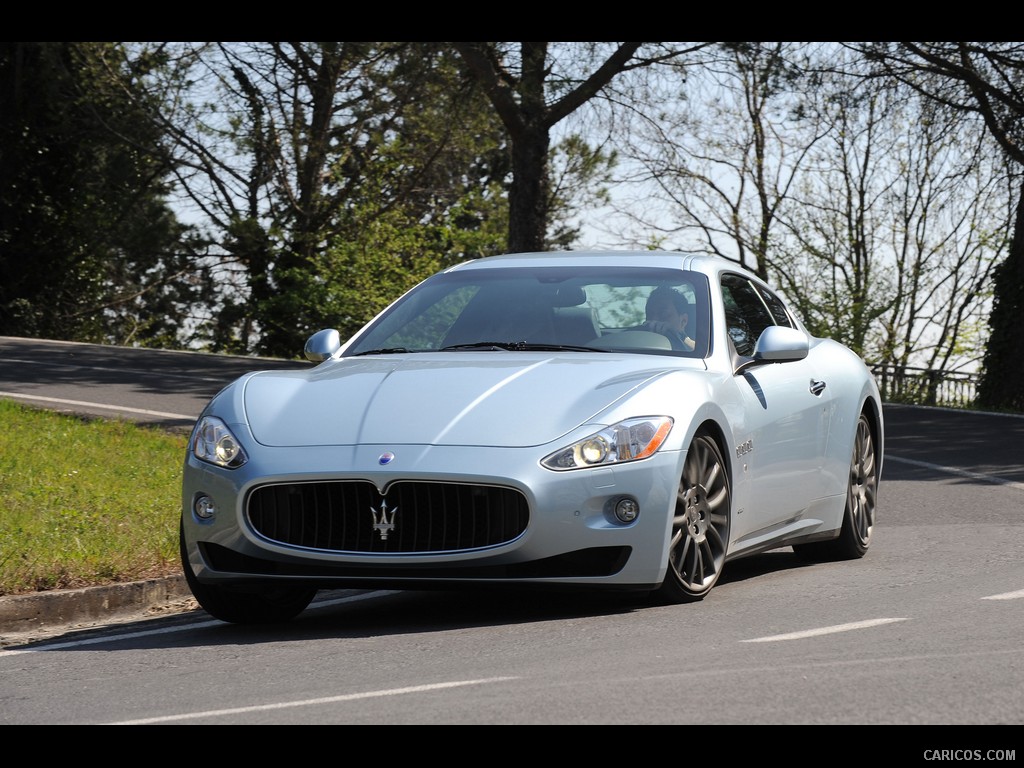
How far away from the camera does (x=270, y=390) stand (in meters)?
7.01

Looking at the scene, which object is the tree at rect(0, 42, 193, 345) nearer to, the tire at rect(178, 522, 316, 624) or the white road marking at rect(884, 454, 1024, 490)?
the white road marking at rect(884, 454, 1024, 490)

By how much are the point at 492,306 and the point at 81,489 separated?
3.93 metres

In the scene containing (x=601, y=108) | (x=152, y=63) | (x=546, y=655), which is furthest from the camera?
(x=152, y=63)

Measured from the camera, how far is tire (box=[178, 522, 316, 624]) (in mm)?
6832

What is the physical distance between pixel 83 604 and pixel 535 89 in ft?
64.4

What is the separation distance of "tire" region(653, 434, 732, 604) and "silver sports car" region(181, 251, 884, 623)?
1cm

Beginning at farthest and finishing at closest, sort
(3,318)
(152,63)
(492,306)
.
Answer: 1. (152,63)
2. (3,318)
3. (492,306)

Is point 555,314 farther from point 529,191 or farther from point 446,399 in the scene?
point 529,191

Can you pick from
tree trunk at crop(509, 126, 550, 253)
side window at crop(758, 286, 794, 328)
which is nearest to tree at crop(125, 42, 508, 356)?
tree trunk at crop(509, 126, 550, 253)

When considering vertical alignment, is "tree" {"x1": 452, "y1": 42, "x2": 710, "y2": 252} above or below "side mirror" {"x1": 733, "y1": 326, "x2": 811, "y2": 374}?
above

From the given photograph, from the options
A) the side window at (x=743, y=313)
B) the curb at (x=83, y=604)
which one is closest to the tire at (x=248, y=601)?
the curb at (x=83, y=604)

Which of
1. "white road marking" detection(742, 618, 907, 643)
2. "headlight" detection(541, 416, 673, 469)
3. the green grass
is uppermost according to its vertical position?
"headlight" detection(541, 416, 673, 469)
